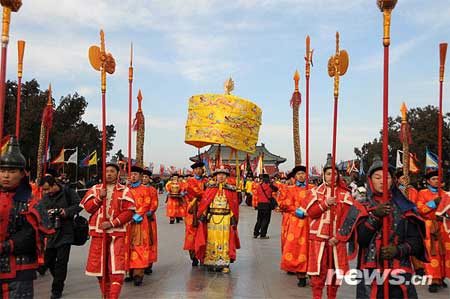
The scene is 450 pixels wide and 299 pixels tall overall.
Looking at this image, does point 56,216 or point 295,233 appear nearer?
point 56,216

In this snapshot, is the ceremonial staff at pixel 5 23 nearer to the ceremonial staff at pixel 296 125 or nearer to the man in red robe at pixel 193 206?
the man in red robe at pixel 193 206

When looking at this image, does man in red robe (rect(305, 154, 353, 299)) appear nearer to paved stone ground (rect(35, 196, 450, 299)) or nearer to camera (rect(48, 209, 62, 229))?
paved stone ground (rect(35, 196, 450, 299))

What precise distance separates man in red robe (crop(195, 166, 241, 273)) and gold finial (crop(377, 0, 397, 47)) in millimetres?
4829

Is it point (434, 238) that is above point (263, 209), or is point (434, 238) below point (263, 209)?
above

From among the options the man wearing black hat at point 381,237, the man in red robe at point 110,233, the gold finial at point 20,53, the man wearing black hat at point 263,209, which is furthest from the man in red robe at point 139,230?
the man wearing black hat at point 263,209

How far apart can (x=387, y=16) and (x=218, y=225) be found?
5.20 m

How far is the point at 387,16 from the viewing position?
3994 millimetres

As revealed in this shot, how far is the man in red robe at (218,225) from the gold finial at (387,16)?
4.83 meters

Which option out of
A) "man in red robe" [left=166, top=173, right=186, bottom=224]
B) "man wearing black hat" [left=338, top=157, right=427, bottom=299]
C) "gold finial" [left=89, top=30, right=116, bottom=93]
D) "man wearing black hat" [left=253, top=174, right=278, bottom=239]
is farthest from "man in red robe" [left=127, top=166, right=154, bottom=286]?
"man in red robe" [left=166, top=173, right=186, bottom=224]

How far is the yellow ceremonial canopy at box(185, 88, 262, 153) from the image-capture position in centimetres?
832

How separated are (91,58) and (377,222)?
12.4ft

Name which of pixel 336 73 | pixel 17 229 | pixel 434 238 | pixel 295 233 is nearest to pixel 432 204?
pixel 434 238

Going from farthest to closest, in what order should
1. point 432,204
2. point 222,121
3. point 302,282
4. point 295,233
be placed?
1. point 222,121
2. point 295,233
3. point 302,282
4. point 432,204

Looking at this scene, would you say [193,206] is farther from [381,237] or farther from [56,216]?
[381,237]
